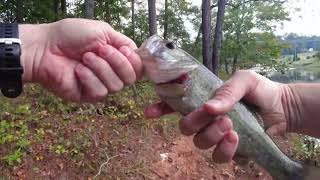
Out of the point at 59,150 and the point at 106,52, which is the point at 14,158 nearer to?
the point at 59,150

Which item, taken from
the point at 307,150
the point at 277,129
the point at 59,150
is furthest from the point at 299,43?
the point at 277,129

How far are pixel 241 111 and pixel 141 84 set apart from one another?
32.7 feet

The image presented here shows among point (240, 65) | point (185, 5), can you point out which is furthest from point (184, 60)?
point (185, 5)

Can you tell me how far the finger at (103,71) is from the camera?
2715 millimetres

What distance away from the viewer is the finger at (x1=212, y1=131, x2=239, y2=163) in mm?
2674

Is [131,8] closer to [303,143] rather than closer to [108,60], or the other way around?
[303,143]

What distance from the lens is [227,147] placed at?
2.71 meters

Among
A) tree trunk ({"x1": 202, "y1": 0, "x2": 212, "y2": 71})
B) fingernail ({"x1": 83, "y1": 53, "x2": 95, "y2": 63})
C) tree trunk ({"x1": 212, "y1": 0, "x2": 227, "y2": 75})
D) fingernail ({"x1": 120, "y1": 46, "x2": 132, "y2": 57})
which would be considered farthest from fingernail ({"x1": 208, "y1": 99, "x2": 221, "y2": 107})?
tree trunk ({"x1": 212, "y1": 0, "x2": 227, "y2": 75})

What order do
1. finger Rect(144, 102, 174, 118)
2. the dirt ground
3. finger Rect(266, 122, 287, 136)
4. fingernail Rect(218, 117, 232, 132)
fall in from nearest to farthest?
1. fingernail Rect(218, 117, 232, 132)
2. finger Rect(144, 102, 174, 118)
3. finger Rect(266, 122, 287, 136)
4. the dirt ground

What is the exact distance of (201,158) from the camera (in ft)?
28.4

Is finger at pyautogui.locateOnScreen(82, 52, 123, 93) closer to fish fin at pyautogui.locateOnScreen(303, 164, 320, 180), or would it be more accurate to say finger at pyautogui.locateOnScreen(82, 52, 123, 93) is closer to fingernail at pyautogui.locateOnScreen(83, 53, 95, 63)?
fingernail at pyautogui.locateOnScreen(83, 53, 95, 63)

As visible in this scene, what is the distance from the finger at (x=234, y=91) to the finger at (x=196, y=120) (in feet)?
0.25

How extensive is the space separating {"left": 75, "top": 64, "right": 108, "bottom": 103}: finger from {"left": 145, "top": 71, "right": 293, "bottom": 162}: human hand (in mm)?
364

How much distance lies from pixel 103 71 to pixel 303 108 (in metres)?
1.61
